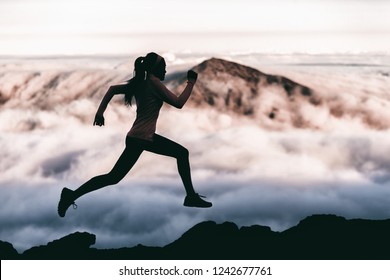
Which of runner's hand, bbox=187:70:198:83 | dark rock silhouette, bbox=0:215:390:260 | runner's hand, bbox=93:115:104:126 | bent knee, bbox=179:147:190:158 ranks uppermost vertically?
runner's hand, bbox=187:70:198:83

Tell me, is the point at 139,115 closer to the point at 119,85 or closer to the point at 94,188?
the point at 119,85

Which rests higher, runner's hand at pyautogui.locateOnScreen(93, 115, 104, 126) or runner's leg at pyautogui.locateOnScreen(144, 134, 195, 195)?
runner's hand at pyautogui.locateOnScreen(93, 115, 104, 126)

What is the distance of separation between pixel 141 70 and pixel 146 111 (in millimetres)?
745

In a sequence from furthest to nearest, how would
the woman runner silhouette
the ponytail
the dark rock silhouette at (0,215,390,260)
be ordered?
the dark rock silhouette at (0,215,390,260)
the ponytail
the woman runner silhouette

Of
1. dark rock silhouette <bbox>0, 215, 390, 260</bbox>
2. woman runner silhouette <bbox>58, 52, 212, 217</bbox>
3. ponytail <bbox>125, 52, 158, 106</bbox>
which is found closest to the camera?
woman runner silhouette <bbox>58, 52, 212, 217</bbox>

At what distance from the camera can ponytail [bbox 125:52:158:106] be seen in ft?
42.1

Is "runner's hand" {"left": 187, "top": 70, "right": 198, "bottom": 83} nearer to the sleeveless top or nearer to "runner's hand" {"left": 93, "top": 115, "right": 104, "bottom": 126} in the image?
the sleeveless top

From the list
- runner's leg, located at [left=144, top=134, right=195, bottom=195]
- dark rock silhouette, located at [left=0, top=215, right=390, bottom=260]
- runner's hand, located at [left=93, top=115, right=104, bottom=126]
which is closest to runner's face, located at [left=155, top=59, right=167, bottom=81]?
runner's leg, located at [left=144, top=134, right=195, bottom=195]

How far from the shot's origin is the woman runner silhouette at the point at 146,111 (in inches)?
498

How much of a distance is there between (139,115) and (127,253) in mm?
11805

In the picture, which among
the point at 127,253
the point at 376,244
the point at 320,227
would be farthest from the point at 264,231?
the point at 127,253

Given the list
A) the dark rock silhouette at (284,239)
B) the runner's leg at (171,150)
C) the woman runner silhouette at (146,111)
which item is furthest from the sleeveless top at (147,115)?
the dark rock silhouette at (284,239)

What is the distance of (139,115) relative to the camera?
41.7ft

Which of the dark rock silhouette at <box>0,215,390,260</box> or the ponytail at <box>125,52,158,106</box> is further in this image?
the dark rock silhouette at <box>0,215,390,260</box>
